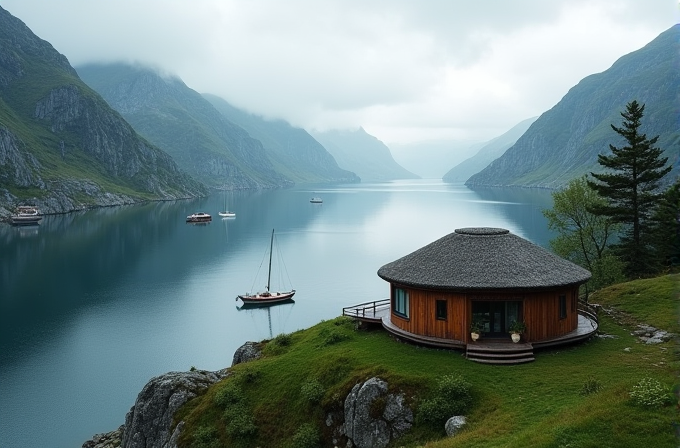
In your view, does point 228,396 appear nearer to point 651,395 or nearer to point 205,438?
point 205,438

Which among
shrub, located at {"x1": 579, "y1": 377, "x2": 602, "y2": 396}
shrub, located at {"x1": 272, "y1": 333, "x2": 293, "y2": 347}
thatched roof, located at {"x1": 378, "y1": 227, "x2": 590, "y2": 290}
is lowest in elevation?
shrub, located at {"x1": 272, "y1": 333, "x2": 293, "y2": 347}

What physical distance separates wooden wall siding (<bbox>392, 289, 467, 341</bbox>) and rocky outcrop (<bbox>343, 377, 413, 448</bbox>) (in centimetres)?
629

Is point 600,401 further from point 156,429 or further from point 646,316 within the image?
point 156,429

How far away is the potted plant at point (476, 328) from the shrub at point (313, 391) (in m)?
9.00

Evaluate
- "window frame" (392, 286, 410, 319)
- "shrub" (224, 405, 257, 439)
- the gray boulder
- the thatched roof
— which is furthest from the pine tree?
"shrub" (224, 405, 257, 439)

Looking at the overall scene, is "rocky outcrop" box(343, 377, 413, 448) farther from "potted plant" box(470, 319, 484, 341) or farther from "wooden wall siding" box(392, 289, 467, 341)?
"potted plant" box(470, 319, 484, 341)

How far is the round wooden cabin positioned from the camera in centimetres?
3144

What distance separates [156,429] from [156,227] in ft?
485

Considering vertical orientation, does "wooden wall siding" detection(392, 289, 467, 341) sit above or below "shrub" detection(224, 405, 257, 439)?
above

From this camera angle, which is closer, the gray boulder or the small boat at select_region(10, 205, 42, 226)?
the gray boulder

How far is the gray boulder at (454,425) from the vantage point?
2384cm

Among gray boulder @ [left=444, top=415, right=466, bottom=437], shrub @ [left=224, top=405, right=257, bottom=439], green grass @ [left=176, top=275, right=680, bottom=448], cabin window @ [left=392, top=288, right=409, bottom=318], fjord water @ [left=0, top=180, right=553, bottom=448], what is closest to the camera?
green grass @ [left=176, top=275, right=680, bottom=448]

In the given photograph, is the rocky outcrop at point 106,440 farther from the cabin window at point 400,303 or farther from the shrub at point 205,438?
the cabin window at point 400,303

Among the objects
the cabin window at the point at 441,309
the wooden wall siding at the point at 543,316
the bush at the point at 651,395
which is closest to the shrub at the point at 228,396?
the cabin window at the point at 441,309
